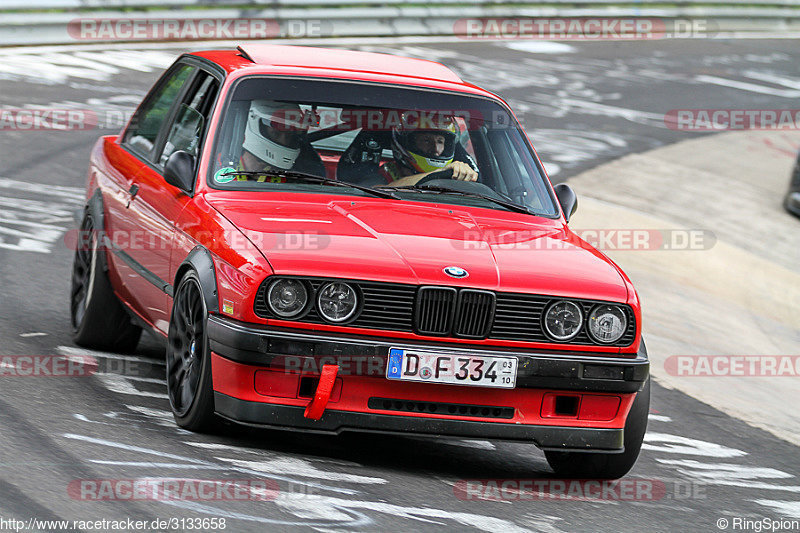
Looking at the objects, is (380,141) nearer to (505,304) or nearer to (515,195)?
(515,195)

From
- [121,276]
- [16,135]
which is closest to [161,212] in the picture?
[121,276]

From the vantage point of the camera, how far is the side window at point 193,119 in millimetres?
6742

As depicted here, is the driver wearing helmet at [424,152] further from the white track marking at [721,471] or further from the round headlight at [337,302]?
the white track marking at [721,471]

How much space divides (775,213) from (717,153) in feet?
10.2

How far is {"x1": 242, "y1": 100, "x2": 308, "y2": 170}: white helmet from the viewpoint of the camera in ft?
21.2

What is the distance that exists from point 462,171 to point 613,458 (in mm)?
1645

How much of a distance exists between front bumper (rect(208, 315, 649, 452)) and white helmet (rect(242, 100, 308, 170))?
4.02 ft

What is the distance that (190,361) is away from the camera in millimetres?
5855

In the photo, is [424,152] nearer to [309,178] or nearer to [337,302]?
[309,178]
